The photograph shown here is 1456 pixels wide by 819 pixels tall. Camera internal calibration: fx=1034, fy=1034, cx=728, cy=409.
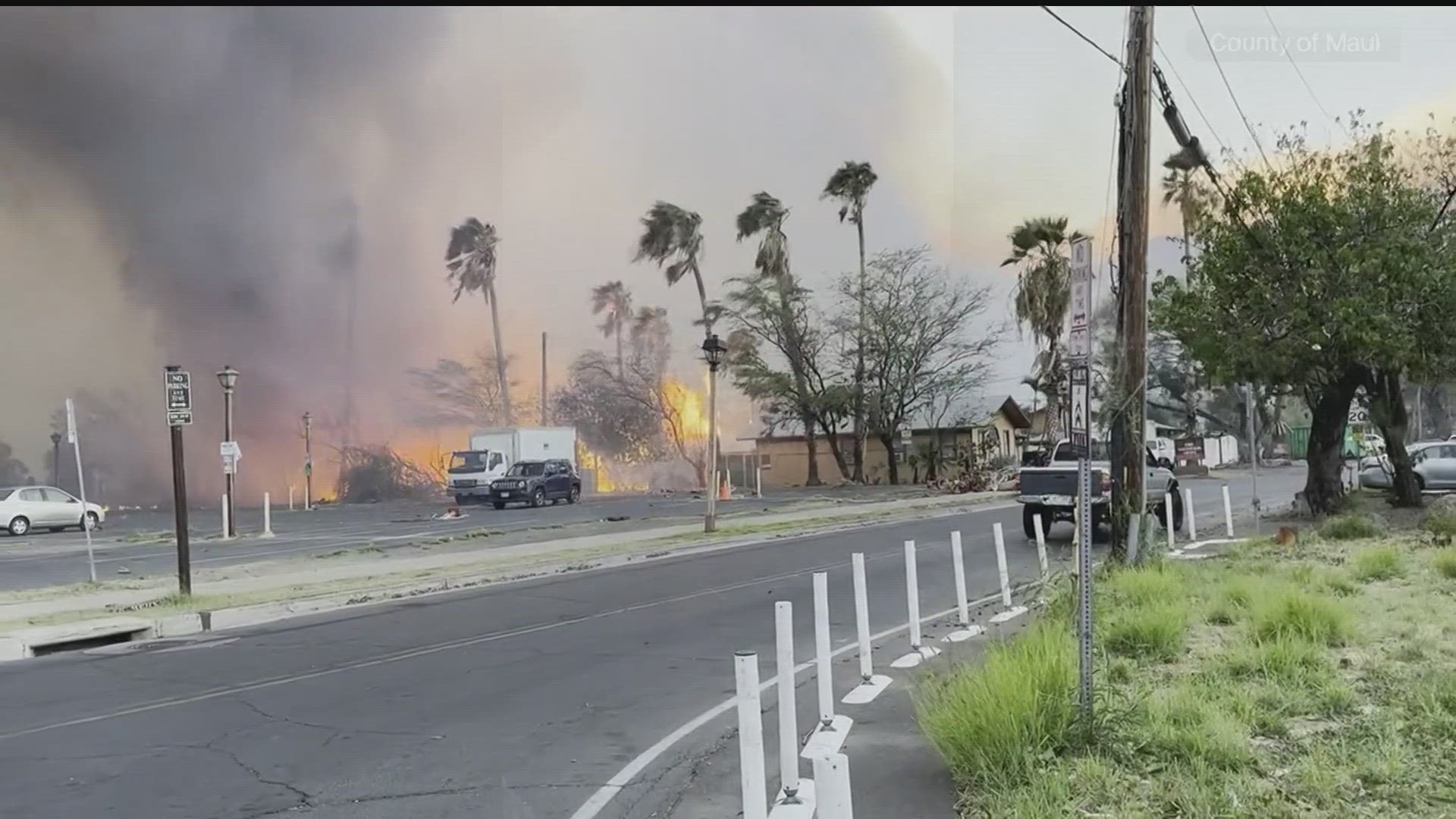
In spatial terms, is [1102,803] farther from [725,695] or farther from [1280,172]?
[1280,172]

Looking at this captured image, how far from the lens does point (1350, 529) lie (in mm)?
15562

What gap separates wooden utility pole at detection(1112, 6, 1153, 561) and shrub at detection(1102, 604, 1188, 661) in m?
4.17

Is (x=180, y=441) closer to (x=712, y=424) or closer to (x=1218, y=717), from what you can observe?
(x=712, y=424)

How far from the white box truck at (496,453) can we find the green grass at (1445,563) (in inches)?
1202

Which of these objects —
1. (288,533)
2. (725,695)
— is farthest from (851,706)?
(288,533)

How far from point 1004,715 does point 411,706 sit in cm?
445

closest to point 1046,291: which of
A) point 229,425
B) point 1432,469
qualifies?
point 1432,469

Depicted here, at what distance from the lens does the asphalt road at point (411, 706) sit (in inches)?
219

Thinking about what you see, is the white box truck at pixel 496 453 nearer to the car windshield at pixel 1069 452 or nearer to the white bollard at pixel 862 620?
the car windshield at pixel 1069 452

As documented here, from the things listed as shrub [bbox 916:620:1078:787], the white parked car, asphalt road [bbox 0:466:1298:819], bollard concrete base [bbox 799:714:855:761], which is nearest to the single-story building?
the white parked car

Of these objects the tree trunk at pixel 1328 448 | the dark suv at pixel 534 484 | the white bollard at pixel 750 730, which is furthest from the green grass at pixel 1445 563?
the dark suv at pixel 534 484

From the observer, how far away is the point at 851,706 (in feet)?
23.2

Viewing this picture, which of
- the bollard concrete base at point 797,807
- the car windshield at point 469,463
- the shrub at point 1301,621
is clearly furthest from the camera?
the car windshield at point 469,463

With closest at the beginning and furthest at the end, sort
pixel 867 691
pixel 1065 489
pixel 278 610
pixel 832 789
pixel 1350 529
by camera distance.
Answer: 1. pixel 832 789
2. pixel 867 691
3. pixel 278 610
4. pixel 1350 529
5. pixel 1065 489
